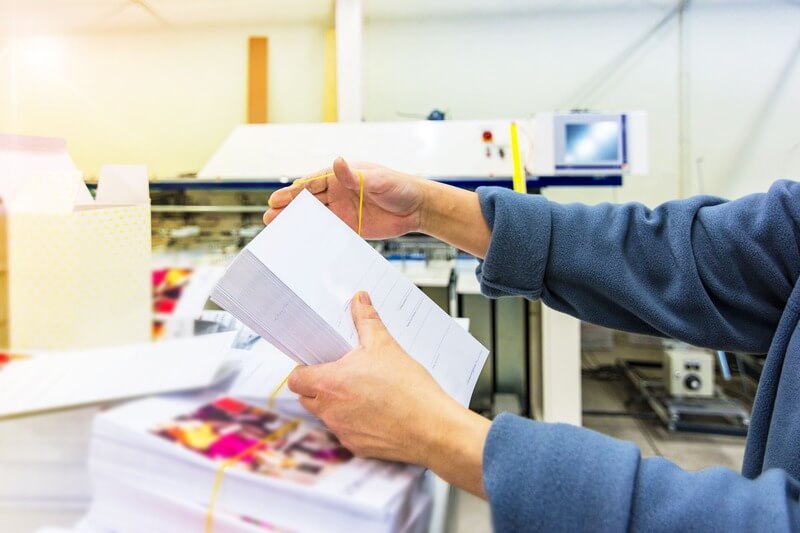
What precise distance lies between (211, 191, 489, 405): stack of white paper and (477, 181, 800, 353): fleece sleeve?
8.8 inches

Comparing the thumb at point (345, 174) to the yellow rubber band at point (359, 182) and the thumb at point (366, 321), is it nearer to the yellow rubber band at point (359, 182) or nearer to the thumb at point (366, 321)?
the yellow rubber band at point (359, 182)

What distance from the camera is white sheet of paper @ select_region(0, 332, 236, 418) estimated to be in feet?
0.90

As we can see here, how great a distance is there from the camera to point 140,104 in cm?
54

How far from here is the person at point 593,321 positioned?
400 mm

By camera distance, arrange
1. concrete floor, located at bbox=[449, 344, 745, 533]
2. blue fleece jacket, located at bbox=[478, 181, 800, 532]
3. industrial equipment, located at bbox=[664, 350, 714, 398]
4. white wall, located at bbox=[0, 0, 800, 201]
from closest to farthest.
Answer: blue fleece jacket, located at bbox=[478, 181, 800, 532] → concrete floor, located at bbox=[449, 344, 745, 533] → industrial equipment, located at bbox=[664, 350, 714, 398] → white wall, located at bbox=[0, 0, 800, 201]

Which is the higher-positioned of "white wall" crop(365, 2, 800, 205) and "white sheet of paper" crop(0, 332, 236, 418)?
"white wall" crop(365, 2, 800, 205)

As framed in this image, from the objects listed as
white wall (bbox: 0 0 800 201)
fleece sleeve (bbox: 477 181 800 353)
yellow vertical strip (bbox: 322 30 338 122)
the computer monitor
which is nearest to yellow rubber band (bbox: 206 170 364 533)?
fleece sleeve (bbox: 477 181 800 353)

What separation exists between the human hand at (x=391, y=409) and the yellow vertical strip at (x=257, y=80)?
1.93m

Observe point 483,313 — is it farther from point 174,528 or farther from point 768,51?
point 768,51

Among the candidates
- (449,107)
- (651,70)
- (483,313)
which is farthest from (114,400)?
(651,70)

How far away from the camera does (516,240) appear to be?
2.47 ft

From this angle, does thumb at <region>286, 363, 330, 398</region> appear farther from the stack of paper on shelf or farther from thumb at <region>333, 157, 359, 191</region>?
thumb at <region>333, 157, 359, 191</region>

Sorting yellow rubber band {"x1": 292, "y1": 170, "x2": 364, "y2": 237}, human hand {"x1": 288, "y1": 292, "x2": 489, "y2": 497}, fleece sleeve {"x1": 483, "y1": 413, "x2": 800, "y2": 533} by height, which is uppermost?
yellow rubber band {"x1": 292, "y1": 170, "x2": 364, "y2": 237}

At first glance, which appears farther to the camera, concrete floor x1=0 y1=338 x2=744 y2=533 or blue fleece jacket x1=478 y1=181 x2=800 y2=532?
blue fleece jacket x1=478 y1=181 x2=800 y2=532
